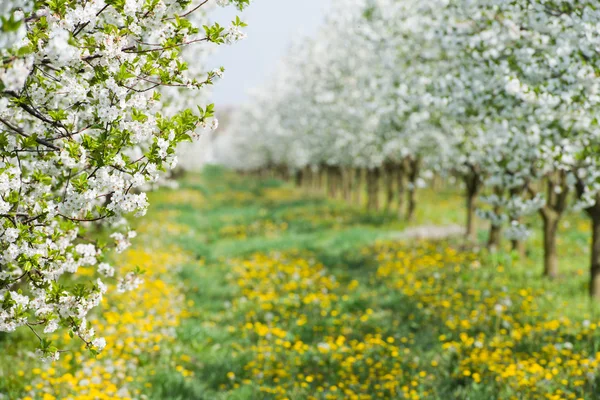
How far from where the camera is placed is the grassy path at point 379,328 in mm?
7539

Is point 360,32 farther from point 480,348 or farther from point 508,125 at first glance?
point 480,348

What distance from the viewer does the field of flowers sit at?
743 cm

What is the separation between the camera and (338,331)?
10.2 metres

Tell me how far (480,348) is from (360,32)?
1042 cm

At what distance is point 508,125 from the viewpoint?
28.7 feet

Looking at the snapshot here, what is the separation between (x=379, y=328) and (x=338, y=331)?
0.80 m

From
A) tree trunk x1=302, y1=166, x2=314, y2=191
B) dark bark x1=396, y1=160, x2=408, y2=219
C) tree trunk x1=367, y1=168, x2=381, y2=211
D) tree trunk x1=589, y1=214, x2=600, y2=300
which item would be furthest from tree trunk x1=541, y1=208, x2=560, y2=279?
tree trunk x1=302, y1=166, x2=314, y2=191

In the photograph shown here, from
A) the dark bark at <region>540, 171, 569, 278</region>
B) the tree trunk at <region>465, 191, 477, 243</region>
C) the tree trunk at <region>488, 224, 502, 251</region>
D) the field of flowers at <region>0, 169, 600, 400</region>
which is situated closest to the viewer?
the field of flowers at <region>0, 169, 600, 400</region>

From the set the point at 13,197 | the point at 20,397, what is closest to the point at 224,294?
the point at 20,397

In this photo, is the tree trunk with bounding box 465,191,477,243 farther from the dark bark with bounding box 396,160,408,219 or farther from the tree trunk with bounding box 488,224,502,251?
the dark bark with bounding box 396,160,408,219

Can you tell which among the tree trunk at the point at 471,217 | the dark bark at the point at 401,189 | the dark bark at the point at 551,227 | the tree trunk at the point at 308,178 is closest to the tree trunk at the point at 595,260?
the dark bark at the point at 551,227

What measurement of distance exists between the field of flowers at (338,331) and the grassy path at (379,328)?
3 cm

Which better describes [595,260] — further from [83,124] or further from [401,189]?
[401,189]

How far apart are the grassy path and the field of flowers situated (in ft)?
0.11
